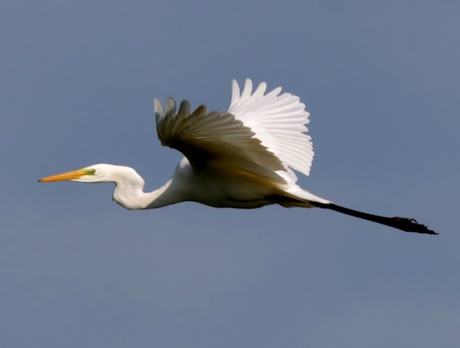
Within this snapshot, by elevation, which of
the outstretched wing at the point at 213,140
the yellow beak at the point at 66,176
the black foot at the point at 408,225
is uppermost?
the black foot at the point at 408,225

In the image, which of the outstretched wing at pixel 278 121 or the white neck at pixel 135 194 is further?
the outstretched wing at pixel 278 121

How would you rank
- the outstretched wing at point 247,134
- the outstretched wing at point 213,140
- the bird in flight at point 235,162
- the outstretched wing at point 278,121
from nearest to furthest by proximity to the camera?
the outstretched wing at point 213,140
the outstretched wing at point 247,134
the bird in flight at point 235,162
the outstretched wing at point 278,121

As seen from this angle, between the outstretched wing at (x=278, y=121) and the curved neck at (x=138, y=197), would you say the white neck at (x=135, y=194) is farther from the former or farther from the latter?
the outstretched wing at (x=278, y=121)

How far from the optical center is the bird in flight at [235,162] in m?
9.84

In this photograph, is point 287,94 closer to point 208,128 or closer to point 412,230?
point 412,230

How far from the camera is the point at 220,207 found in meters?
11.8

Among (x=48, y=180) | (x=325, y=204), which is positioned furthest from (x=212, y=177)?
(x=48, y=180)

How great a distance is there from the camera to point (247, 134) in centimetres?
983

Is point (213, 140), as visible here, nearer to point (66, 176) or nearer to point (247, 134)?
point (247, 134)

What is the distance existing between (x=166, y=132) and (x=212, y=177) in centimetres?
170

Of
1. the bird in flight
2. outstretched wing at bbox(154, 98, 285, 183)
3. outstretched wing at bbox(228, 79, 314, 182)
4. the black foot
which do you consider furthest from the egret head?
the black foot

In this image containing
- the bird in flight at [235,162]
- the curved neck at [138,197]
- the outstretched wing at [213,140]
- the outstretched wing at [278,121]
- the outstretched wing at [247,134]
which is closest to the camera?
the outstretched wing at [213,140]

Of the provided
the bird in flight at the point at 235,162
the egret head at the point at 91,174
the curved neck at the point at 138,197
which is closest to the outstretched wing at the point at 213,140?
the bird in flight at the point at 235,162

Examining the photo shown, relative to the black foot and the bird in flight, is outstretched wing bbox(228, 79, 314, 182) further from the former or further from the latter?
the black foot
